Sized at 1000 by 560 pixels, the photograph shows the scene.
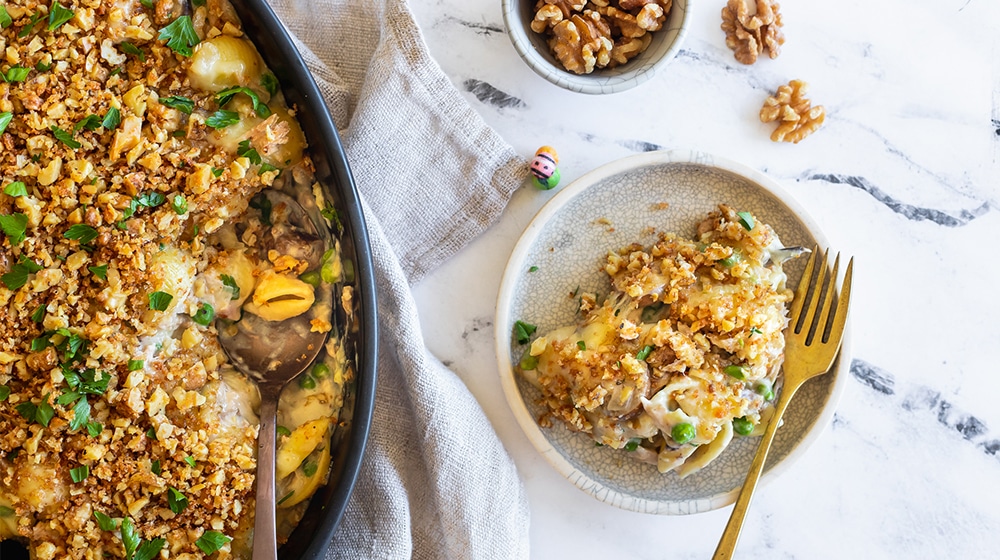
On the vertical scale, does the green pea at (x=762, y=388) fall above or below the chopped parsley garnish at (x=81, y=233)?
below

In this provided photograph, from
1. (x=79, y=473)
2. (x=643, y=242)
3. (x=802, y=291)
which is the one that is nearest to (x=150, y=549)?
(x=79, y=473)

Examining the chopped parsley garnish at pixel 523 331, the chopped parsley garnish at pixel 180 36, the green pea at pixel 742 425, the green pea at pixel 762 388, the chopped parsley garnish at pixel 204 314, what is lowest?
the green pea at pixel 742 425

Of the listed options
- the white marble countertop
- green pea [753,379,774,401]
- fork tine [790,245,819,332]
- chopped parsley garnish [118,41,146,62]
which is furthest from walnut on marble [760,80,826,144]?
chopped parsley garnish [118,41,146,62]

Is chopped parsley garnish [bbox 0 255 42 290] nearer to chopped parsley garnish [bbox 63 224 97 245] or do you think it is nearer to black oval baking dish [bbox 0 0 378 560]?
chopped parsley garnish [bbox 63 224 97 245]

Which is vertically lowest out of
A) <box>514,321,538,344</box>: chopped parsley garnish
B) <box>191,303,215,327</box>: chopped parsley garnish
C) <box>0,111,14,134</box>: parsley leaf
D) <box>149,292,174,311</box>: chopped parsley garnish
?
<box>514,321,538,344</box>: chopped parsley garnish

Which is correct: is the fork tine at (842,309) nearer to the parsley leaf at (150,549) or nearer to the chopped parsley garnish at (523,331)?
the chopped parsley garnish at (523,331)

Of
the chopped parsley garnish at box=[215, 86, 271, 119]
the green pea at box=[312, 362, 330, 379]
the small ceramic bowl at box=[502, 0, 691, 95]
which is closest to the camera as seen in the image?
the chopped parsley garnish at box=[215, 86, 271, 119]

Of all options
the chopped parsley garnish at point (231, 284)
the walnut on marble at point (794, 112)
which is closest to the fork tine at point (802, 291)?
the walnut on marble at point (794, 112)
